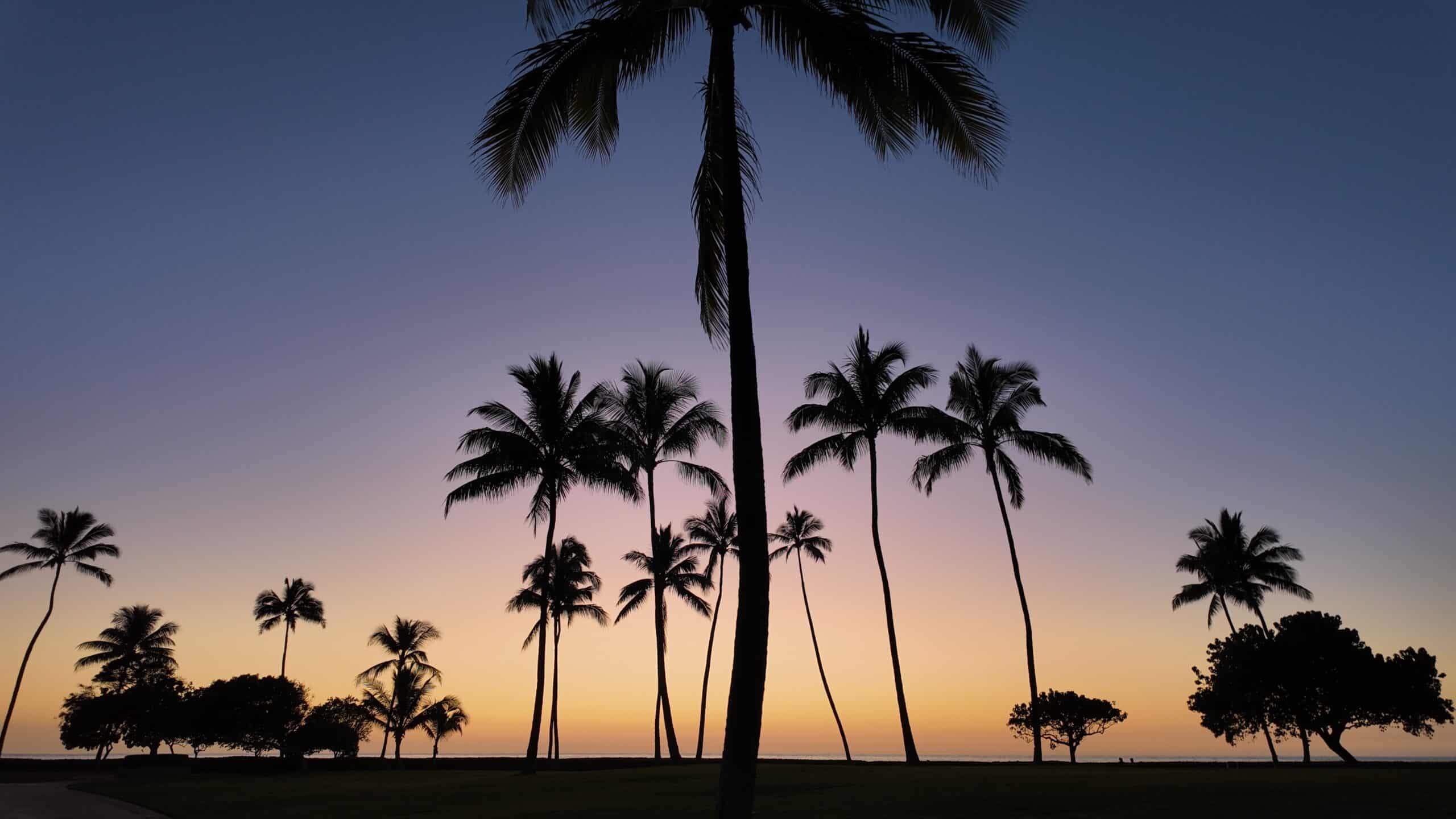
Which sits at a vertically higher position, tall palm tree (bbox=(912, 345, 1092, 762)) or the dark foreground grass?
tall palm tree (bbox=(912, 345, 1092, 762))

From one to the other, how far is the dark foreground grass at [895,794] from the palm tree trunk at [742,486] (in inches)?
280

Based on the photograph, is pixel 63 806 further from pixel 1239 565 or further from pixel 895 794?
pixel 1239 565

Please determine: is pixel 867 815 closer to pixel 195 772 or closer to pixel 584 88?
pixel 584 88

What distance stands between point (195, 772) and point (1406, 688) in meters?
54.0

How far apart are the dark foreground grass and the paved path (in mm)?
731

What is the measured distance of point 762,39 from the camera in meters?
11.2

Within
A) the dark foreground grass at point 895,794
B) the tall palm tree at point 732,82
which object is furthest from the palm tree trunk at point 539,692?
the tall palm tree at point 732,82

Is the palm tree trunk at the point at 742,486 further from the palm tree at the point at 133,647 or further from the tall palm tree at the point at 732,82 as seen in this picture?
the palm tree at the point at 133,647

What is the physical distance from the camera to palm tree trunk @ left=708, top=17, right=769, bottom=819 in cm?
777

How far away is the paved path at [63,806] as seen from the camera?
17.9 meters

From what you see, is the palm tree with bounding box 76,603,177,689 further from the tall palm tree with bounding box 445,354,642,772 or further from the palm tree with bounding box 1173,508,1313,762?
the palm tree with bounding box 1173,508,1313,762

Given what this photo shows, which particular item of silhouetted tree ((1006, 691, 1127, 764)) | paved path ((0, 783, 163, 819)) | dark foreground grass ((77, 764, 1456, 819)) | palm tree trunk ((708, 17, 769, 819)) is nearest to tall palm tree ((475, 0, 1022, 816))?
palm tree trunk ((708, 17, 769, 819))

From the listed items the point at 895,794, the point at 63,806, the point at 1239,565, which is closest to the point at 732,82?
the point at 895,794

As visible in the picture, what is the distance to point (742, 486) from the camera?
8852mm
